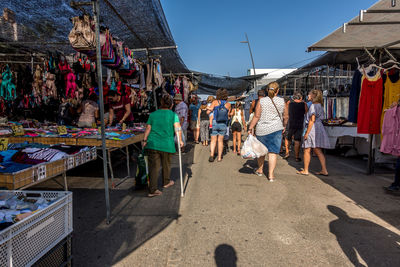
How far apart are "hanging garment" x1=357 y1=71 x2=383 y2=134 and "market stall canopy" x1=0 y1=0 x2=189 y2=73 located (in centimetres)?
483

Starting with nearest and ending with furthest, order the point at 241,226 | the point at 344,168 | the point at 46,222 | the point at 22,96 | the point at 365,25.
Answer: the point at 46,222 → the point at 241,226 → the point at 365,25 → the point at 344,168 → the point at 22,96

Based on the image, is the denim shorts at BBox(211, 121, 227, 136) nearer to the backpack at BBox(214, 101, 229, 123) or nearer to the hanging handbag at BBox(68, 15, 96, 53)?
the backpack at BBox(214, 101, 229, 123)

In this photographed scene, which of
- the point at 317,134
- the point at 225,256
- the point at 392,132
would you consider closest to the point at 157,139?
the point at 225,256

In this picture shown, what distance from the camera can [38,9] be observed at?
4699mm

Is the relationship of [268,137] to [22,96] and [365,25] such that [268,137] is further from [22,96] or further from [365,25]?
[22,96]

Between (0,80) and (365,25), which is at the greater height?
(365,25)

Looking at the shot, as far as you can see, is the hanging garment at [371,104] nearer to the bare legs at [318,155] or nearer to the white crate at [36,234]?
the bare legs at [318,155]

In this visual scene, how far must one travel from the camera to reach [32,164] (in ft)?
8.27

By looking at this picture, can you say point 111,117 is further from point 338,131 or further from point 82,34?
point 338,131

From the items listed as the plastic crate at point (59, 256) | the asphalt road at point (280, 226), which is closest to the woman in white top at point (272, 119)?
the asphalt road at point (280, 226)

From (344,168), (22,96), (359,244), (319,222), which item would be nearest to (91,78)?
(22,96)

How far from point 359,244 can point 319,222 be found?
1.75ft

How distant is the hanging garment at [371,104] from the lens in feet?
16.7

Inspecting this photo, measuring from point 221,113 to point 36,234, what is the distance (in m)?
5.32
